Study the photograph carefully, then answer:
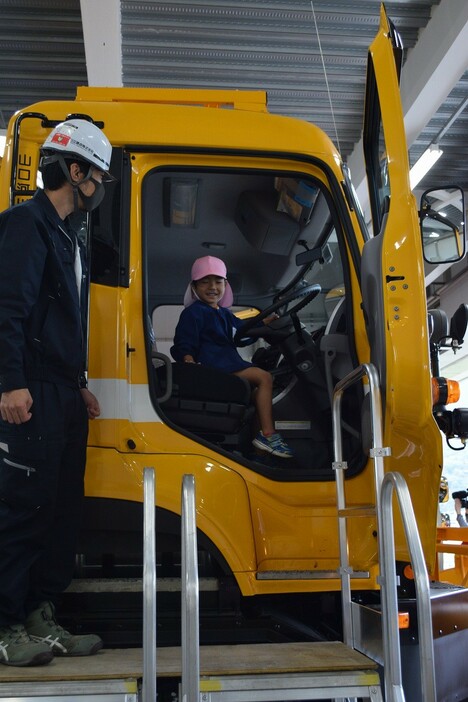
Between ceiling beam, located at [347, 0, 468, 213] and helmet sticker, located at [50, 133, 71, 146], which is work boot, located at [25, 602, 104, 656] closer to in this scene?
helmet sticker, located at [50, 133, 71, 146]

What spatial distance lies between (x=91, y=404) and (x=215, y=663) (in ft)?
3.63

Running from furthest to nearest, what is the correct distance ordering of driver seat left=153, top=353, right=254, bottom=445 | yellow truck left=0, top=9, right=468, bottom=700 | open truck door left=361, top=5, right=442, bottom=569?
driver seat left=153, top=353, right=254, bottom=445 → yellow truck left=0, top=9, right=468, bottom=700 → open truck door left=361, top=5, right=442, bottom=569

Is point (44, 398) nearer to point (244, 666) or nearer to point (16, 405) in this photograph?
point (16, 405)

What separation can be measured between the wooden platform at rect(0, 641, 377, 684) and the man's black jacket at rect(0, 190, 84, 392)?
3.03 ft

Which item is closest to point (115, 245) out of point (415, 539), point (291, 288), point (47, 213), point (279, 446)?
point (47, 213)

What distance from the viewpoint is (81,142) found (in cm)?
287

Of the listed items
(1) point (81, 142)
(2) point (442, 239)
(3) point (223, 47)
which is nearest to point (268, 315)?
(2) point (442, 239)

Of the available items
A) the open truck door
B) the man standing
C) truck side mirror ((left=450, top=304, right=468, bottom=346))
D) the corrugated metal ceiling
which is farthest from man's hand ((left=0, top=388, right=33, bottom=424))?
the corrugated metal ceiling

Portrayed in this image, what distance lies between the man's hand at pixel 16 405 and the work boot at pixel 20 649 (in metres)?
0.73

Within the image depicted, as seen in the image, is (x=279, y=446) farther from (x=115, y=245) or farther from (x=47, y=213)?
(x=47, y=213)

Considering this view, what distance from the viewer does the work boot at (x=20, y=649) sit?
246cm

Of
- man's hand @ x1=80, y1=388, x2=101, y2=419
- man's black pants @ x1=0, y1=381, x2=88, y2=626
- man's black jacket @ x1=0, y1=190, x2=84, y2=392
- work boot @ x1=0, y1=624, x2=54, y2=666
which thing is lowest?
work boot @ x1=0, y1=624, x2=54, y2=666

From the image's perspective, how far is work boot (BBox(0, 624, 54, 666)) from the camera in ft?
8.05

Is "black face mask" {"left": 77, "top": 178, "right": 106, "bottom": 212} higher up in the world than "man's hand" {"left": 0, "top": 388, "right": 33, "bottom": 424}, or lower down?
higher up
